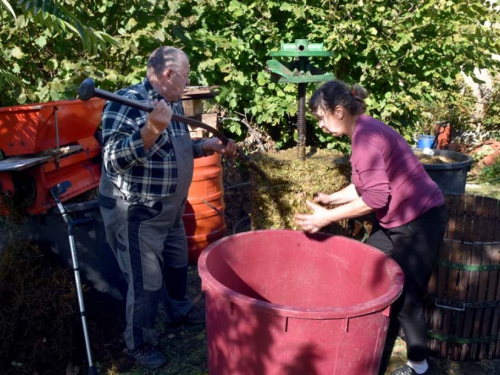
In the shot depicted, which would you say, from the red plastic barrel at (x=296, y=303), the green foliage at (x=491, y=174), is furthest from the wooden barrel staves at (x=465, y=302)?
the green foliage at (x=491, y=174)

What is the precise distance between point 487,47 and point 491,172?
8.46ft

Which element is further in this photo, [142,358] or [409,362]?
[142,358]

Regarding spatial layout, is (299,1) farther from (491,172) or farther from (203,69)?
(491,172)

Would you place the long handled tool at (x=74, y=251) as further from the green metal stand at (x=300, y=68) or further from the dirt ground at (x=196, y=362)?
the green metal stand at (x=300, y=68)

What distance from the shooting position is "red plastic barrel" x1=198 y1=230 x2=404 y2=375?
209 cm

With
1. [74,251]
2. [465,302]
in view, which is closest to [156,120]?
[74,251]

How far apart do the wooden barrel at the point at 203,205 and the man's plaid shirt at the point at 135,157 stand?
153cm

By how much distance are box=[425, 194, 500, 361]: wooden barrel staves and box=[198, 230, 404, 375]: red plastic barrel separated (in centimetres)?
81

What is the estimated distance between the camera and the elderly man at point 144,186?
288 cm

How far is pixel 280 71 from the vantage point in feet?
13.0

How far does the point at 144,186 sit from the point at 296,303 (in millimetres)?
1283

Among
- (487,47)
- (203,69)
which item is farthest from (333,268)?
(487,47)

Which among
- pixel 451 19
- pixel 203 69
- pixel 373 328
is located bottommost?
pixel 373 328

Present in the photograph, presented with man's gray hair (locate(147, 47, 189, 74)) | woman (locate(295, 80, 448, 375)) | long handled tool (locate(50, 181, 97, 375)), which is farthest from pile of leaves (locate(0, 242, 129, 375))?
woman (locate(295, 80, 448, 375))
